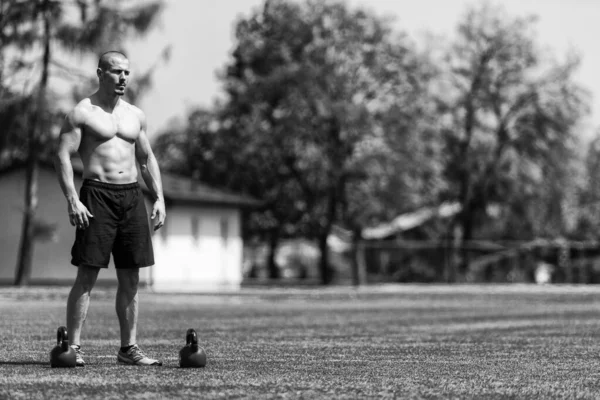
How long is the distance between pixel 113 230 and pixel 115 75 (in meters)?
1.08

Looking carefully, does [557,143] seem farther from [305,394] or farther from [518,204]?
[305,394]

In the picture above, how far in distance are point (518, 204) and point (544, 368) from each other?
172 feet

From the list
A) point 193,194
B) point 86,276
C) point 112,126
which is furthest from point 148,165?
point 193,194

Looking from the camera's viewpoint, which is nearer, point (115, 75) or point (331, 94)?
point (115, 75)

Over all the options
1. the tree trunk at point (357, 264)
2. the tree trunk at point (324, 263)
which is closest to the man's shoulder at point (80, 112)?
the tree trunk at point (357, 264)

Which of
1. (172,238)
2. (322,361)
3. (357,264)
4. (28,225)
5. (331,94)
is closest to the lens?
(322,361)

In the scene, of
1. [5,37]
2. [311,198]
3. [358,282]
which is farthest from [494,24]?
[5,37]

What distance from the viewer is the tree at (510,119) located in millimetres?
58750

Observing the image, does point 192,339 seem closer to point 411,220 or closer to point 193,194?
point 193,194

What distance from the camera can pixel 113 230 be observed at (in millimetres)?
9070

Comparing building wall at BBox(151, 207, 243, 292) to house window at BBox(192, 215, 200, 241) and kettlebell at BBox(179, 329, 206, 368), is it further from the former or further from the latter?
kettlebell at BBox(179, 329, 206, 368)

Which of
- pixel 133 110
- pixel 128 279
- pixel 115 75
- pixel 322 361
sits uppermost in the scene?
pixel 115 75

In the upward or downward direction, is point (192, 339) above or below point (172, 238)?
below

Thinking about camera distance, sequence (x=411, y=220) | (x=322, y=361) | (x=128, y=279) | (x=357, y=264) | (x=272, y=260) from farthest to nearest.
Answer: (x=411, y=220), (x=272, y=260), (x=357, y=264), (x=322, y=361), (x=128, y=279)
